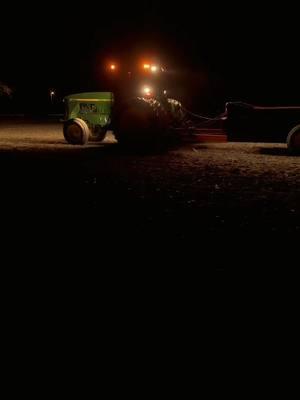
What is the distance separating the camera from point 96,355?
3295 millimetres

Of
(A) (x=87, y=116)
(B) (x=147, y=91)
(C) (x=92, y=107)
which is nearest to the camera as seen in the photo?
(B) (x=147, y=91)

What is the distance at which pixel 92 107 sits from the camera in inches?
627

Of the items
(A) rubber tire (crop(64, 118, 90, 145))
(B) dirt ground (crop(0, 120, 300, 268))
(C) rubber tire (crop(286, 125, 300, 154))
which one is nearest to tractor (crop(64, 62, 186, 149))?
(A) rubber tire (crop(64, 118, 90, 145))

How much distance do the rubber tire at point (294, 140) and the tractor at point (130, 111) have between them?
3455 mm

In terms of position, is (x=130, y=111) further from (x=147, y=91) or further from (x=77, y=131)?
(x=77, y=131)

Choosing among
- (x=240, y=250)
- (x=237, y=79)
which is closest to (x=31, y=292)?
(x=240, y=250)

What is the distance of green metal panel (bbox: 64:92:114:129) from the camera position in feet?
51.2

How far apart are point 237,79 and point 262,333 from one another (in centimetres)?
3019

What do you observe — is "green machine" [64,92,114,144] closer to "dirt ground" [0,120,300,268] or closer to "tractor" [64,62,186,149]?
"tractor" [64,62,186,149]

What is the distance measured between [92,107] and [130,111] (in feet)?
6.90

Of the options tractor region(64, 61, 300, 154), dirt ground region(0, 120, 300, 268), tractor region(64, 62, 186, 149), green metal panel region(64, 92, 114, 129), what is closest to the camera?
dirt ground region(0, 120, 300, 268)

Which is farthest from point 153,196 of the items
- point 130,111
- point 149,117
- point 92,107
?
point 92,107

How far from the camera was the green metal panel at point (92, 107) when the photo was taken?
15595 mm

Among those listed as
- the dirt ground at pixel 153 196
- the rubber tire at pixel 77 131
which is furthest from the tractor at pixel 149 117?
the dirt ground at pixel 153 196
